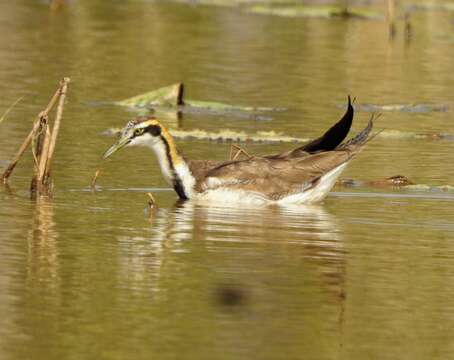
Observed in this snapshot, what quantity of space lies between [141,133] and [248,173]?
98 centimetres

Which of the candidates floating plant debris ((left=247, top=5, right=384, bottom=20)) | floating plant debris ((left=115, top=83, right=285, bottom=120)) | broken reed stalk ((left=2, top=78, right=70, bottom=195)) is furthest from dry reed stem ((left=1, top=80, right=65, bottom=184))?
floating plant debris ((left=247, top=5, right=384, bottom=20))

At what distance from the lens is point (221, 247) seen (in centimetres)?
1093

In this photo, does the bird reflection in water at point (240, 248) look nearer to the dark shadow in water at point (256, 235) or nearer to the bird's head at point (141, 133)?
the dark shadow in water at point (256, 235)

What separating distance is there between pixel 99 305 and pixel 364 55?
17.4m

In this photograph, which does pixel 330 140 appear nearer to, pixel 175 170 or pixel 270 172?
pixel 270 172

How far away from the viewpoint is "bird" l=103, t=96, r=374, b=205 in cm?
1311

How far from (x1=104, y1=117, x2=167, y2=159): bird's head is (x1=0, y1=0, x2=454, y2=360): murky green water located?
44cm

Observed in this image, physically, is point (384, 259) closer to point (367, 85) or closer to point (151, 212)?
point (151, 212)

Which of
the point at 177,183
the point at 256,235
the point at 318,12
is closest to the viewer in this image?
the point at 256,235

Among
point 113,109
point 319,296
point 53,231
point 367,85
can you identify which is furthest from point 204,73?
point 319,296

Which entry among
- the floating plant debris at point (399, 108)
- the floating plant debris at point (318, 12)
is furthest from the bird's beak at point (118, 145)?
the floating plant debris at point (318, 12)

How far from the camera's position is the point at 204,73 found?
22.7 m

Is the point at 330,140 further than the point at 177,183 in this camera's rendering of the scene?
Yes

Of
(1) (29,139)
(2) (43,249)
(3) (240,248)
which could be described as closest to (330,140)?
(1) (29,139)
